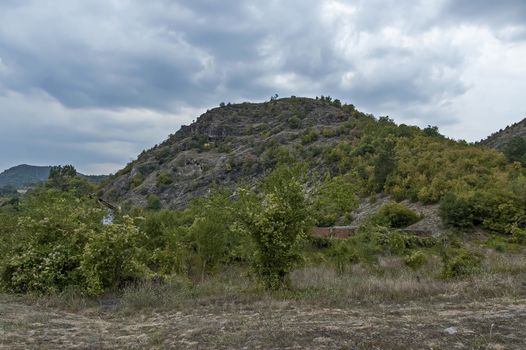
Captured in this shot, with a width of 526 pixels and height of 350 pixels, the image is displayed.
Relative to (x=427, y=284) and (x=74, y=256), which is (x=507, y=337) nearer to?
(x=427, y=284)

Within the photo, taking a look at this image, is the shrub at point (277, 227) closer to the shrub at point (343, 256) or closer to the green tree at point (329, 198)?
the green tree at point (329, 198)

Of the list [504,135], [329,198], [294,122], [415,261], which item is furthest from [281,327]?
[294,122]

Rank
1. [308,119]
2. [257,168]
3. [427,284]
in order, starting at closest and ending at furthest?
[427,284] < [257,168] < [308,119]

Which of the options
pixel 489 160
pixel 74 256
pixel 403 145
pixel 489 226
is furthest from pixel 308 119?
pixel 74 256

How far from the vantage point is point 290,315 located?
7.89 m

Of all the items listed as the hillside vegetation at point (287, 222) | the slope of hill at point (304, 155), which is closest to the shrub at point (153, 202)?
the hillside vegetation at point (287, 222)

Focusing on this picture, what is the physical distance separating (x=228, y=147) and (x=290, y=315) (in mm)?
82180

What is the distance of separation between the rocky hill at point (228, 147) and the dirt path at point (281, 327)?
51514 millimetres

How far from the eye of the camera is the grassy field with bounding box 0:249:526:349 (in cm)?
621

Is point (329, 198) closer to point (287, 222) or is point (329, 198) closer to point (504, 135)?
point (287, 222)

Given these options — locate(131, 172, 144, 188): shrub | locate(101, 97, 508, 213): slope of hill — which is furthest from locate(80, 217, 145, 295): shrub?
locate(131, 172, 144, 188): shrub

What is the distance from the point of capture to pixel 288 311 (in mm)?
8281

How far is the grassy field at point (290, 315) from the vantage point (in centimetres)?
621

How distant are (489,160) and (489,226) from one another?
1292 cm
